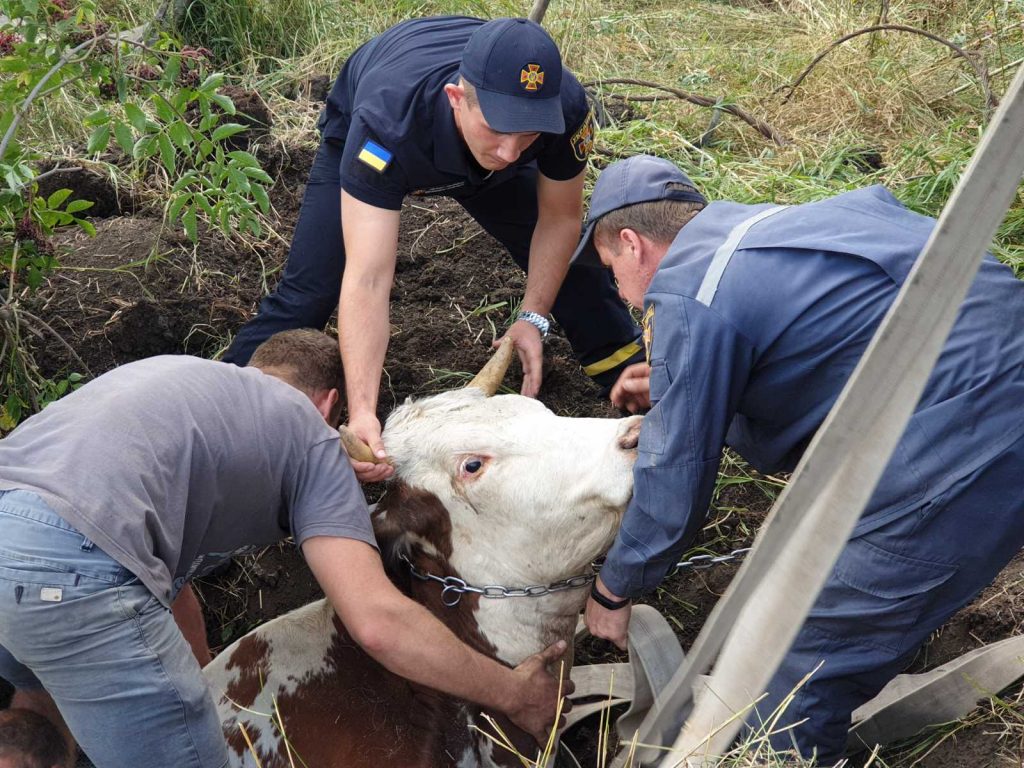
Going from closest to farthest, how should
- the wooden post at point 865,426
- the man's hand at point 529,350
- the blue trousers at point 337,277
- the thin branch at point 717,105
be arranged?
the wooden post at point 865,426 < the man's hand at point 529,350 < the blue trousers at point 337,277 < the thin branch at point 717,105

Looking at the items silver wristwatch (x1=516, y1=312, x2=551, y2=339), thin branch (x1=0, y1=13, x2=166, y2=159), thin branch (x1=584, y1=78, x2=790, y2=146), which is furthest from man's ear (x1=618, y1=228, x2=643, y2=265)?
thin branch (x1=584, y1=78, x2=790, y2=146)

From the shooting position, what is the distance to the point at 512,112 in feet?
12.8

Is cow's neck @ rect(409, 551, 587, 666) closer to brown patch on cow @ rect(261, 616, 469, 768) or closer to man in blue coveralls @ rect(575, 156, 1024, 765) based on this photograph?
brown patch on cow @ rect(261, 616, 469, 768)

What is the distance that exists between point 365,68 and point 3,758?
3045 mm

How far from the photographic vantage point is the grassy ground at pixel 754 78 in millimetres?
6160

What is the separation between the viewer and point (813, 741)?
11.0 ft

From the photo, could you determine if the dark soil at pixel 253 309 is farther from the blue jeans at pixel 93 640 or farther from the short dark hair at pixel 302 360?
the blue jeans at pixel 93 640

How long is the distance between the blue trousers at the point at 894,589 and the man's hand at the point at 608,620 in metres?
0.49

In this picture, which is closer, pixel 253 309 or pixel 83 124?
pixel 83 124

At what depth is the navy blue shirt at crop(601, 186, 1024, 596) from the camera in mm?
3066

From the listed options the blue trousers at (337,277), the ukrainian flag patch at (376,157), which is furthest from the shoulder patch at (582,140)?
the ukrainian flag patch at (376,157)

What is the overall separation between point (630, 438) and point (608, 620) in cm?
59

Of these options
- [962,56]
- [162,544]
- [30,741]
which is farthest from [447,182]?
[962,56]

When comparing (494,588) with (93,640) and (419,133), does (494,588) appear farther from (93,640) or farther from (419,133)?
(419,133)
